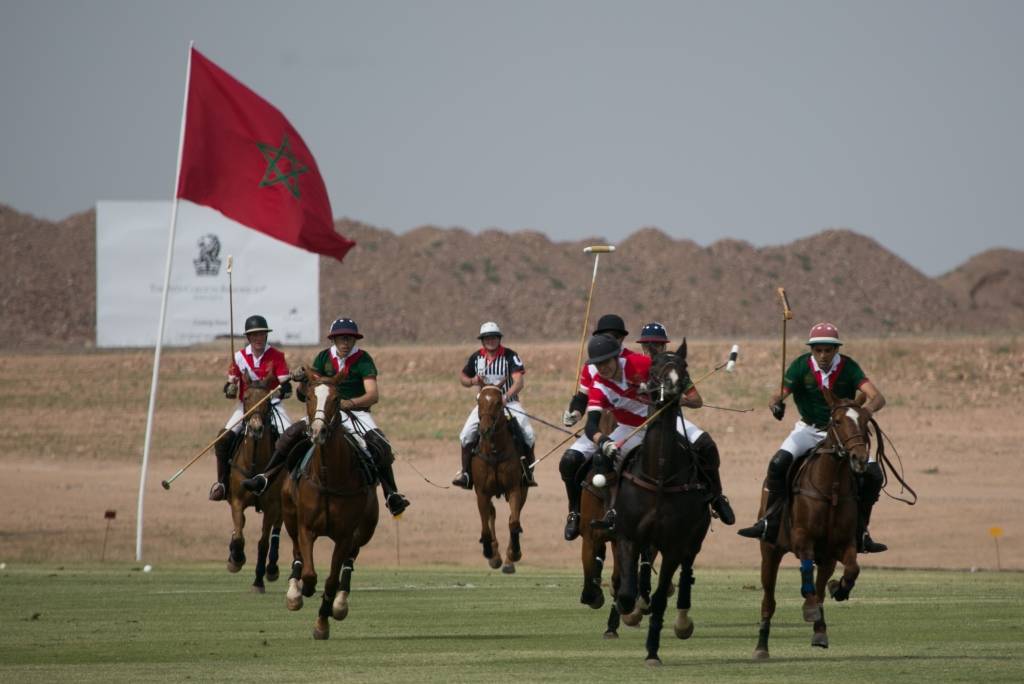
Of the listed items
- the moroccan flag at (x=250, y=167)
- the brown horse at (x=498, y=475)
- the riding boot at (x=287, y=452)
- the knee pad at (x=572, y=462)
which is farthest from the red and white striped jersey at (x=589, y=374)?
the moroccan flag at (x=250, y=167)

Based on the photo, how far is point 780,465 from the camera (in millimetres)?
18875

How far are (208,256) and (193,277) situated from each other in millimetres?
1062

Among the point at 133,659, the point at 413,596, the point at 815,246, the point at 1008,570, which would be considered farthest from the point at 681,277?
the point at 133,659

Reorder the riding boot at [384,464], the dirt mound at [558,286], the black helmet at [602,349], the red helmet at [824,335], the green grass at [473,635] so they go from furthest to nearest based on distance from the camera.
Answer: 1. the dirt mound at [558,286]
2. the riding boot at [384,464]
3. the red helmet at [824,335]
4. the black helmet at [602,349]
5. the green grass at [473,635]

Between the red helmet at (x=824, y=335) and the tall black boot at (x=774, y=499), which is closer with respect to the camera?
the red helmet at (x=824, y=335)

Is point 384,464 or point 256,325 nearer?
point 384,464

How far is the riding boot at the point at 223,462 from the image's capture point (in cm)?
2672

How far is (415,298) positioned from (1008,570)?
7420 centimetres

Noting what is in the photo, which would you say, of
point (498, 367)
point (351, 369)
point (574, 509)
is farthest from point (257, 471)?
point (574, 509)

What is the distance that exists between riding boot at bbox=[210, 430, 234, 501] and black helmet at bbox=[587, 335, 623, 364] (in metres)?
9.61

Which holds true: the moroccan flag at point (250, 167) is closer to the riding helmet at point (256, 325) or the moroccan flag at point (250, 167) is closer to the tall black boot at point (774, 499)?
the riding helmet at point (256, 325)

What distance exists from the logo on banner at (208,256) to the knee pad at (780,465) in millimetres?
53657

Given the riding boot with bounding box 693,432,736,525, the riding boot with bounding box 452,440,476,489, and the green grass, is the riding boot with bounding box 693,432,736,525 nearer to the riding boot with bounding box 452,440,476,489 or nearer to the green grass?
the green grass

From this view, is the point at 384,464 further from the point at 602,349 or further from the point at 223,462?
the point at 223,462
